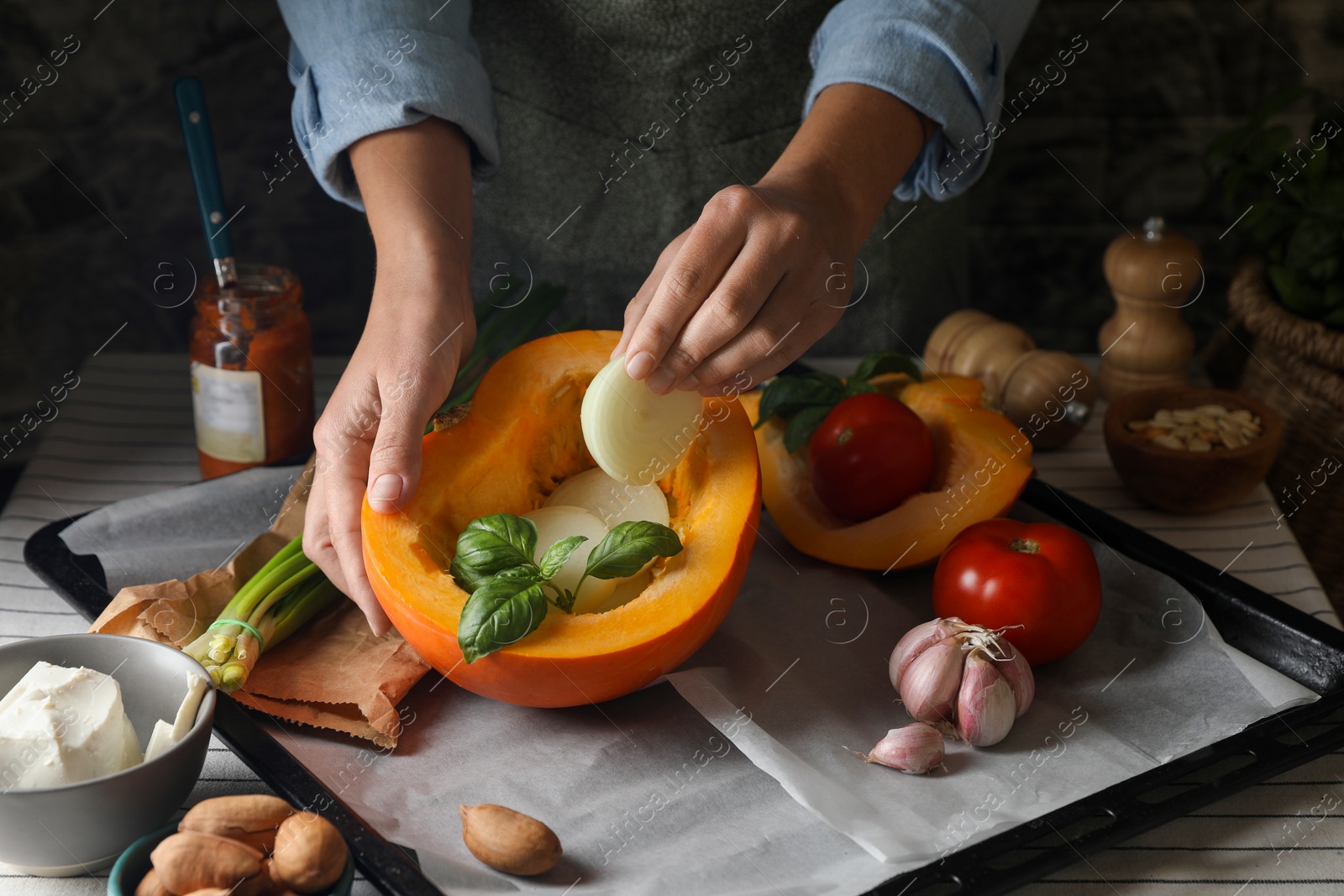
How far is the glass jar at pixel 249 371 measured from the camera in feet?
4.40

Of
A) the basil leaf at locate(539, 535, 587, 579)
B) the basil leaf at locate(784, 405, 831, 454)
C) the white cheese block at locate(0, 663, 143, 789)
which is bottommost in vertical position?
the basil leaf at locate(784, 405, 831, 454)

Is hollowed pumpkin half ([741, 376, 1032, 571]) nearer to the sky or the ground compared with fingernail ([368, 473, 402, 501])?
nearer to the ground

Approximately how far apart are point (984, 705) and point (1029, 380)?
2.14ft

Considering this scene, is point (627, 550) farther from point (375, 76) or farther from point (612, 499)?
point (375, 76)

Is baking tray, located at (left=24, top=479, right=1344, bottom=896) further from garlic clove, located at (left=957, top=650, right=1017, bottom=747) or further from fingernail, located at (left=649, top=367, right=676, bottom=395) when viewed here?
fingernail, located at (left=649, top=367, right=676, bottom=395)

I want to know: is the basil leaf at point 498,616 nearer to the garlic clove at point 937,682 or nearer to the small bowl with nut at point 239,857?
the small bowl with nut at point 239,857

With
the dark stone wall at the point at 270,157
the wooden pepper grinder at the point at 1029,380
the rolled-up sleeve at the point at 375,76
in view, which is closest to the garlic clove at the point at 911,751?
the wooden pepper grinder at the point at 1029,380

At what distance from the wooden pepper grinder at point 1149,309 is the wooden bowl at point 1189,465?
176 millimetres

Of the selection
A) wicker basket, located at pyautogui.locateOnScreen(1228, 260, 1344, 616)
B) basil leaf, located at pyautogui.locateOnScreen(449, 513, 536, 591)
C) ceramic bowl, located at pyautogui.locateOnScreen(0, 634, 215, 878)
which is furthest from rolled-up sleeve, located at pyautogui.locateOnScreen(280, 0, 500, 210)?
wicker basket, located at pyautogui.locateOnScreen(1228, 260, 1344, 616)

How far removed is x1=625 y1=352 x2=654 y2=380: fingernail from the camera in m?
0.94

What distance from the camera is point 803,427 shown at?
49.8 inches

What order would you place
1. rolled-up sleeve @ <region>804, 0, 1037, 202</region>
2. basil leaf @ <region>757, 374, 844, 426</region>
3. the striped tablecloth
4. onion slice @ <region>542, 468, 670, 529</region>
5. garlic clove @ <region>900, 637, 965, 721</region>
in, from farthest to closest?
basil leaf @ <region>757, 374, 844, 426</region>
rolled-up sleeve @ <region>804, 0, 1037, 202</region>
onion slice @ <region>542, 468, 670, 529</region>
garlic clove @ <region>900, 637, 965, 721</region>
the striped tablecloth

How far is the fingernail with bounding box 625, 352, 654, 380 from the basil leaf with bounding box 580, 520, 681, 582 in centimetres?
13

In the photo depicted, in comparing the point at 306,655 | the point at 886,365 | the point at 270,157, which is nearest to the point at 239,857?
the point at 306,655
